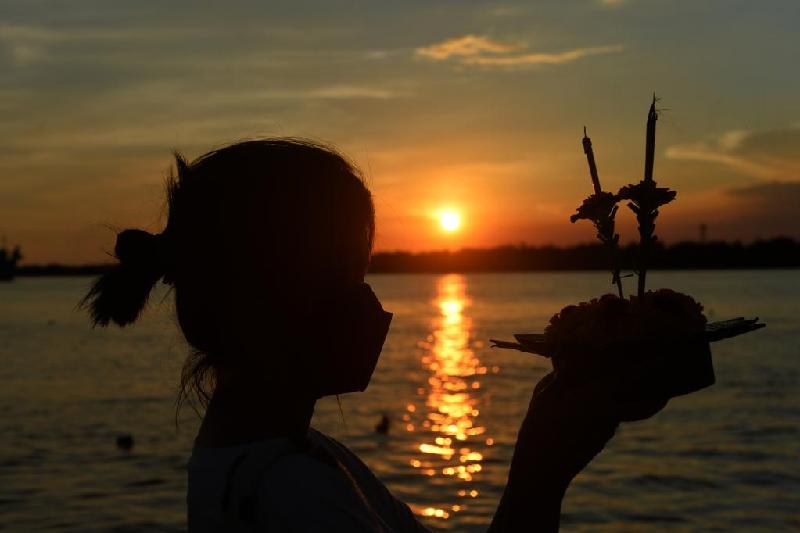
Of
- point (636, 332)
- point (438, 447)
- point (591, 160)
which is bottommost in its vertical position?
point (438, 447)

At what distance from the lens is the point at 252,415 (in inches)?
72.4

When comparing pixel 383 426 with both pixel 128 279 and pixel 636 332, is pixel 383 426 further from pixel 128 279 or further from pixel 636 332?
pixel 128 279

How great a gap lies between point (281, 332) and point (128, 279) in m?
0.44

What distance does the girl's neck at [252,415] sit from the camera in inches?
71.4

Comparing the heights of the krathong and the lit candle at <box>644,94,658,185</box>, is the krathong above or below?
below

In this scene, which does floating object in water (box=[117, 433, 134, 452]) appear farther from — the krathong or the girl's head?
the girl's head

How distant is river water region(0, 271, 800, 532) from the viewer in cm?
1308

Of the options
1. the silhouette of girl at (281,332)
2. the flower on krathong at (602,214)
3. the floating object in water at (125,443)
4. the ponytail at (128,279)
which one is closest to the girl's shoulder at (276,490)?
the silhouette of girl at (281,332)

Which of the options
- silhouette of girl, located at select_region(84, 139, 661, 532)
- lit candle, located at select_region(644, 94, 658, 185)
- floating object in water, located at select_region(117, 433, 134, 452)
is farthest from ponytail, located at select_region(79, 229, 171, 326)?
floating object in water, located at select_region(117, 433, 134, 452)

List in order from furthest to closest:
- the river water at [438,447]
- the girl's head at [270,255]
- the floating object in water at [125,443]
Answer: the floating object in water at [125,443] < the river water at [438,447] < the girl's head at [270,255]

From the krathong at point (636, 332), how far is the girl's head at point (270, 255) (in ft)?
1.88

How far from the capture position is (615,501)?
13.6 metres

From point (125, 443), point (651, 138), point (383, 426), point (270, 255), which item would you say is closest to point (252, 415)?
point (270, 255)

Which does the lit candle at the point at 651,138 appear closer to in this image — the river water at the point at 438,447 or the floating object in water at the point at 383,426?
the river water at the point at 438,447
